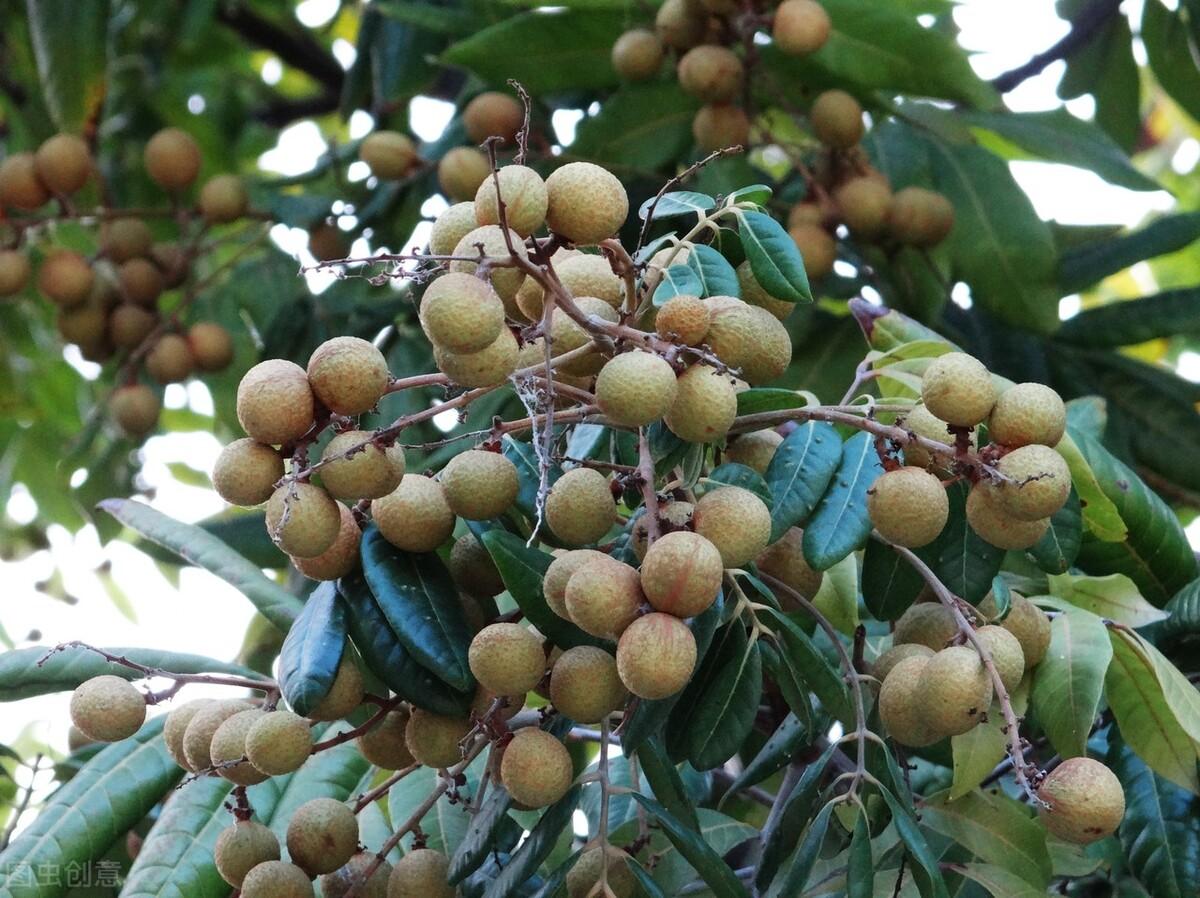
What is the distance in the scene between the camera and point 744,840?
5.15 feet

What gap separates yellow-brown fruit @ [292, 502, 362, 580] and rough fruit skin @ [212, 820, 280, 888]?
0.83ft

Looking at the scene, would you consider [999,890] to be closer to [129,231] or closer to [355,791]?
[355,791]

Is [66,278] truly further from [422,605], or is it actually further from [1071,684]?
[1071,684]

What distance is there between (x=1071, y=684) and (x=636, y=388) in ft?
1.70

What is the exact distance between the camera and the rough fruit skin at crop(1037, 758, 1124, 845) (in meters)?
1.17

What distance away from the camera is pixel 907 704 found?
1.26 meters

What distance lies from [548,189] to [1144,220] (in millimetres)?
3140

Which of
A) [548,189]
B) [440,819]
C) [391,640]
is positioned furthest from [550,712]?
[548,189]

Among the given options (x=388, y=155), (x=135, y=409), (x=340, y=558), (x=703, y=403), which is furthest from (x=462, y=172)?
(x=703, y=403)

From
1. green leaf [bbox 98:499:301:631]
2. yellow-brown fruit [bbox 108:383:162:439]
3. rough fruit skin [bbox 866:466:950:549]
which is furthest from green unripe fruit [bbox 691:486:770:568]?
yellow-brown fruit [bbox 108:383:162:439]

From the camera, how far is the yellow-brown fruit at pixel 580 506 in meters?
1.23

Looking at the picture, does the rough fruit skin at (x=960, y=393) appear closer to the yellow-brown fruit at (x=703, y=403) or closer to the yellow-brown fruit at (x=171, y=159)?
the yellow-brown fruit at (x=703, y=403)

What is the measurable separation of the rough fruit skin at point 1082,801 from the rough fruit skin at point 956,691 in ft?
0.26

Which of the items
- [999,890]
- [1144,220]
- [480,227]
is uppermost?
[480,227]
